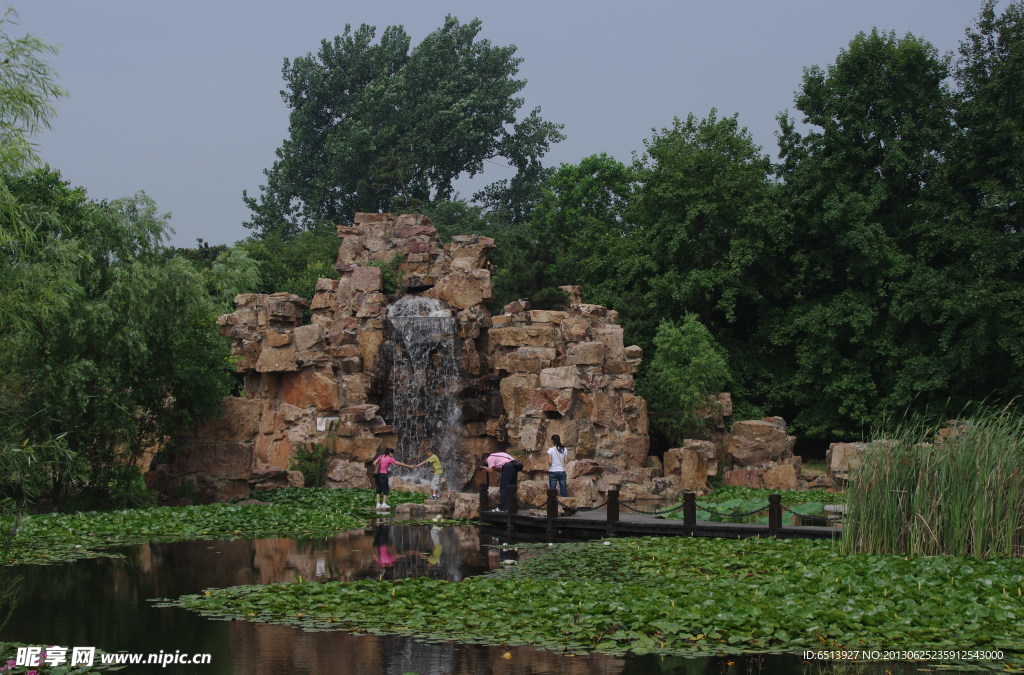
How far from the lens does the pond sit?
27.9 ft

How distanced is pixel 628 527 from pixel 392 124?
36152 millimetres

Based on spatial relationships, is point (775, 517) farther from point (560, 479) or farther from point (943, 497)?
point (560, 479)

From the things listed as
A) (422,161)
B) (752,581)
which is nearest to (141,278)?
(752,581)

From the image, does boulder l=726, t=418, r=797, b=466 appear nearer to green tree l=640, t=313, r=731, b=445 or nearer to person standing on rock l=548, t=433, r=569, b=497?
green tree l=640, t=313, r=731, b=445

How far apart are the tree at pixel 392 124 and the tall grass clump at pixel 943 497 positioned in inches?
→ 1560

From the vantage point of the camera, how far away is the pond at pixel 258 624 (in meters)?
8.52

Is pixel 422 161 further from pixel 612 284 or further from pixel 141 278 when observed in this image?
pixel 141 278

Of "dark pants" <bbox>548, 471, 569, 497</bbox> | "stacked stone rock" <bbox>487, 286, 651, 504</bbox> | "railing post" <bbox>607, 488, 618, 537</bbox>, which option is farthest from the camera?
"stacked stone rock" <bbox>487, 286, 651, 504</bbox>

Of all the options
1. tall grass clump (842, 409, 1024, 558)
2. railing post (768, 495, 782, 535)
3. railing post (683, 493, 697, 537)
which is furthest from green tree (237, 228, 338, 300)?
tall grass clump (842, 409, 1024, 558)

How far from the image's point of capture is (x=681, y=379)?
29828mm

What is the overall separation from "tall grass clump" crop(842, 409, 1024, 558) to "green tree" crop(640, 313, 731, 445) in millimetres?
16794

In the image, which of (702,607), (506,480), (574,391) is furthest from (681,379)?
(702,607)

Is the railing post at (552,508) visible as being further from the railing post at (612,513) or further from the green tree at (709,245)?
the green tree at (709,245)

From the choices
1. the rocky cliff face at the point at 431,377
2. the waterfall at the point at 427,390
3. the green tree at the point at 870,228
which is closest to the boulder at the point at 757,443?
the green tree at the point at 870,228
